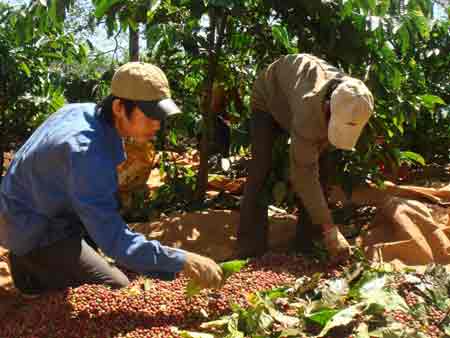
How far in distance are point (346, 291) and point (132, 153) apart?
2.73 metres

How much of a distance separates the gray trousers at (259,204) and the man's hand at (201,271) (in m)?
1.13

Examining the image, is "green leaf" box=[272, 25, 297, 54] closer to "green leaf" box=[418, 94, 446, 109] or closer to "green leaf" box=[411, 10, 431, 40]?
"green leaf" box=[411, 10, 431, 40]

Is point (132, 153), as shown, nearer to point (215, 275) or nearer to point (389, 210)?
point (389, 210)

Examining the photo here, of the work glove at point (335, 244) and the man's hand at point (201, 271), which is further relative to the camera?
the work glove at point (335, 244)

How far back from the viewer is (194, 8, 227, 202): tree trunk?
4.34 m

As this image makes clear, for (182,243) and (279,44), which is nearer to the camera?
(182,243)

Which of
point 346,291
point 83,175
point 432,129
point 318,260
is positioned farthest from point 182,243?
point 432,129

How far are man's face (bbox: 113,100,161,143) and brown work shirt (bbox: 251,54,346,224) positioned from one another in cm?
79

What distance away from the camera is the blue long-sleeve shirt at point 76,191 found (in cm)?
221

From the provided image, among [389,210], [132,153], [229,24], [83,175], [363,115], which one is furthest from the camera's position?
[132,153]

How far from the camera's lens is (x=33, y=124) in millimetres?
5469

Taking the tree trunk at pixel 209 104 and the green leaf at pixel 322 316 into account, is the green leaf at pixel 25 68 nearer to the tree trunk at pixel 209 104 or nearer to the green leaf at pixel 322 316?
the tree trunk at pixel 209 104

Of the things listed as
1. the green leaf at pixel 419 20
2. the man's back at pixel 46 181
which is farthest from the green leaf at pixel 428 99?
the man's back at pixel 46 181

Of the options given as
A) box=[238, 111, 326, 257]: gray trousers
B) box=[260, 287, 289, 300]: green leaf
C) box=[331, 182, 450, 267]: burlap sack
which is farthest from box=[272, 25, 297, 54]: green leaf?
box=[260, 287, 289, 300]: green leaf
